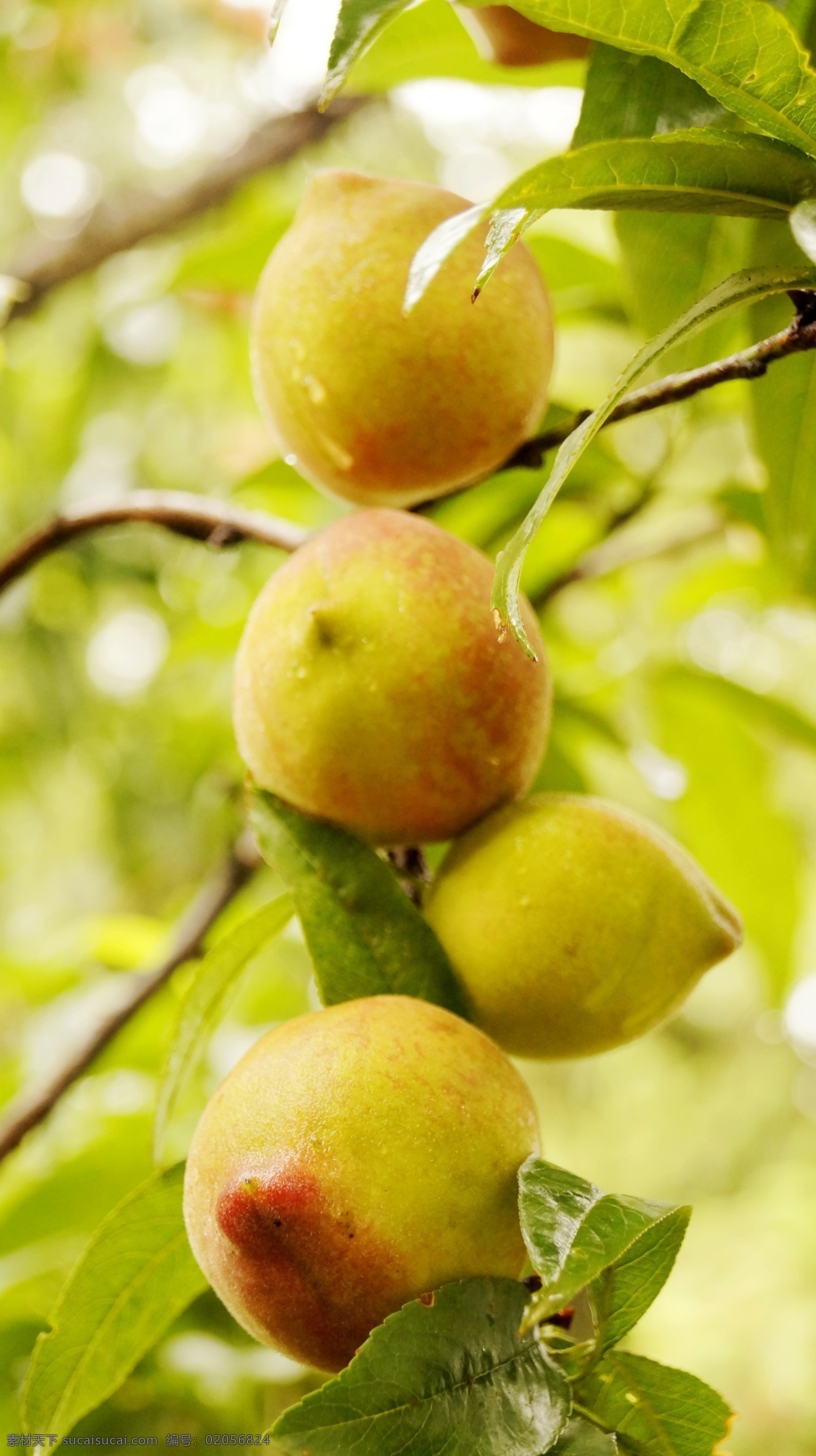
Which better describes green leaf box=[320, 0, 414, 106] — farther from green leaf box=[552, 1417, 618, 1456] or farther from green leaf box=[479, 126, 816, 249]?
green leaf box=[552, 1417, 618, 1456]

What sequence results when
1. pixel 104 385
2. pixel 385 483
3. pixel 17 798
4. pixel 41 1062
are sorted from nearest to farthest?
pixel 385 483 → pixel 41 1062 → pixel 104 385 → pixel 17 798

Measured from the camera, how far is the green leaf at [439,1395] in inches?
12.0

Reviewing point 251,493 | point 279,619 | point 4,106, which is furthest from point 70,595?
point 279,619

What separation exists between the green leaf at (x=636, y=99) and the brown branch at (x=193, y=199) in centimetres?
125

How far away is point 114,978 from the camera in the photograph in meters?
0.96

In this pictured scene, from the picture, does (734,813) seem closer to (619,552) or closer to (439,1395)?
(619,552)

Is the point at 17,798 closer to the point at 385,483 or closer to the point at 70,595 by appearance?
the point at 70,595

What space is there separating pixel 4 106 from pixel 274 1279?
175cm

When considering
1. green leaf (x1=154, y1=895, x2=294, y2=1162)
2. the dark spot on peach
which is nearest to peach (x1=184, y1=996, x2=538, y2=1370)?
the dark spot on peach

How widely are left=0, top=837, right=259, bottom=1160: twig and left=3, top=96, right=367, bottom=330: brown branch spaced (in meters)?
0.99

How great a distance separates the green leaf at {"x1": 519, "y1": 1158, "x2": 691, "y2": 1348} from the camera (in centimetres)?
29

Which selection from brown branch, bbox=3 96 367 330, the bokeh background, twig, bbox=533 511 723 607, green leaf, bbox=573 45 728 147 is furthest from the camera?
brown branch, bbox=3 96 367 330

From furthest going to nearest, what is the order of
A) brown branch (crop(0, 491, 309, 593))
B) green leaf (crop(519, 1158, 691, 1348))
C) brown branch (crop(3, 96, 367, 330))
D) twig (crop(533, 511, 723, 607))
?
brown branch (crop(3, 96, 367, 330)) → twig (crop(533, 511, 723, 607)) → brown branch (crop(0, 491, 309, 593)) → green leaf (crop(519, 1158, 691, 1348))

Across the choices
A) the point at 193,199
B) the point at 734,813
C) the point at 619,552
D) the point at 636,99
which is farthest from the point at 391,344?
the point at 193,199
